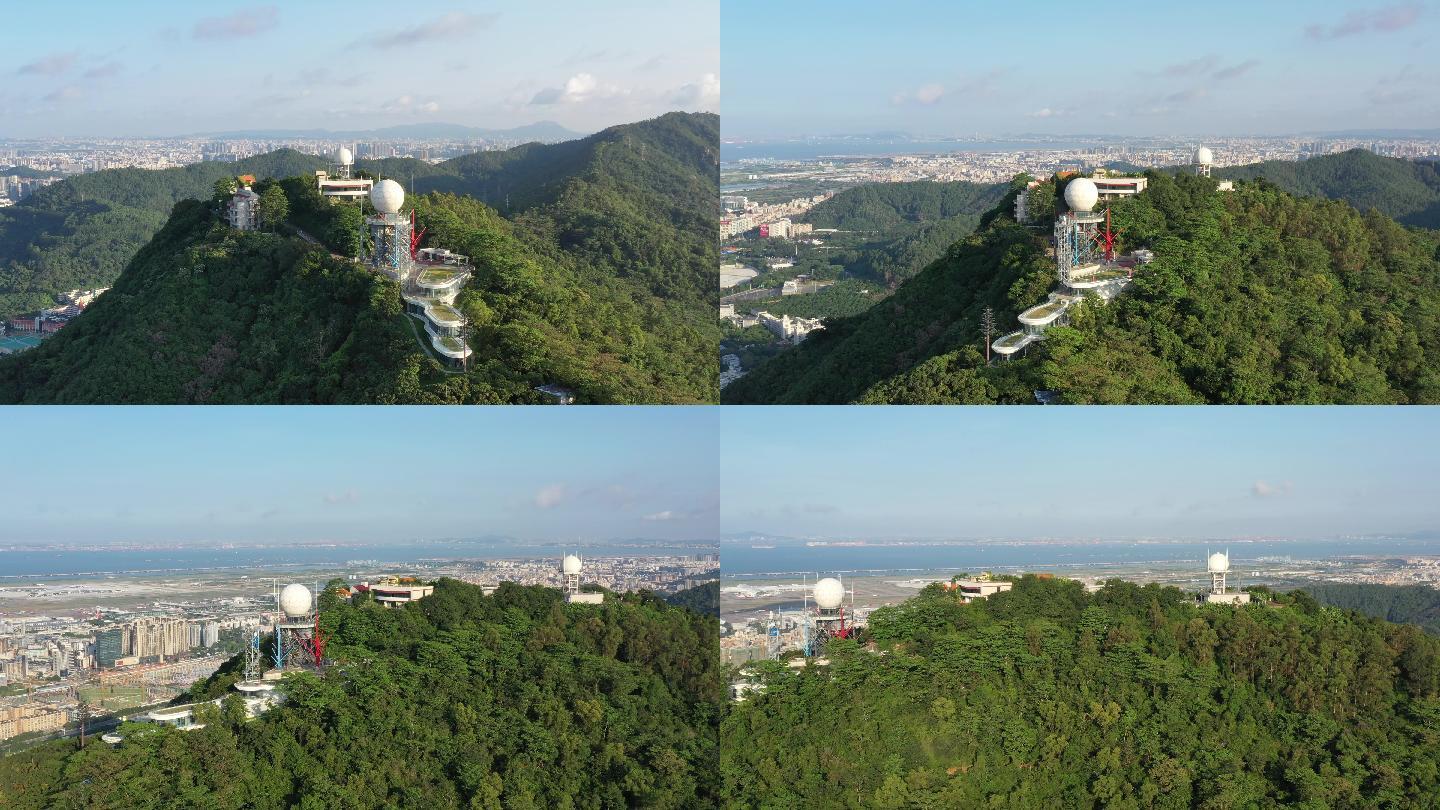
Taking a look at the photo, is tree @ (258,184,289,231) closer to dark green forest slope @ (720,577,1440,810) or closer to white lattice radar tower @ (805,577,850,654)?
white lattice radar tower @ (805,577,850,654)

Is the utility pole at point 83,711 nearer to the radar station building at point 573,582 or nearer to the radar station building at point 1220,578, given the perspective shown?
the radar station building at point 573,582

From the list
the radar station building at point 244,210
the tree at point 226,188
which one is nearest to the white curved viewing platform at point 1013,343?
the radar station building at point 244,210

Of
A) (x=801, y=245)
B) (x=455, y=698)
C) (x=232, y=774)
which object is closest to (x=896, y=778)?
(x=455, y=698)

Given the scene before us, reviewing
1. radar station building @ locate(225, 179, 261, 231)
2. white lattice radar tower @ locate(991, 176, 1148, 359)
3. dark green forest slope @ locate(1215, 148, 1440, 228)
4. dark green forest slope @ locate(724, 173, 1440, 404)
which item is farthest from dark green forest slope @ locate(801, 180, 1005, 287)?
radar station building @ locate(225, 179, 261, 231)

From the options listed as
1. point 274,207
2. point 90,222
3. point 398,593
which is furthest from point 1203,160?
point 90,222

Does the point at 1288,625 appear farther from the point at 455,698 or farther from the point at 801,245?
the point at 801,245
